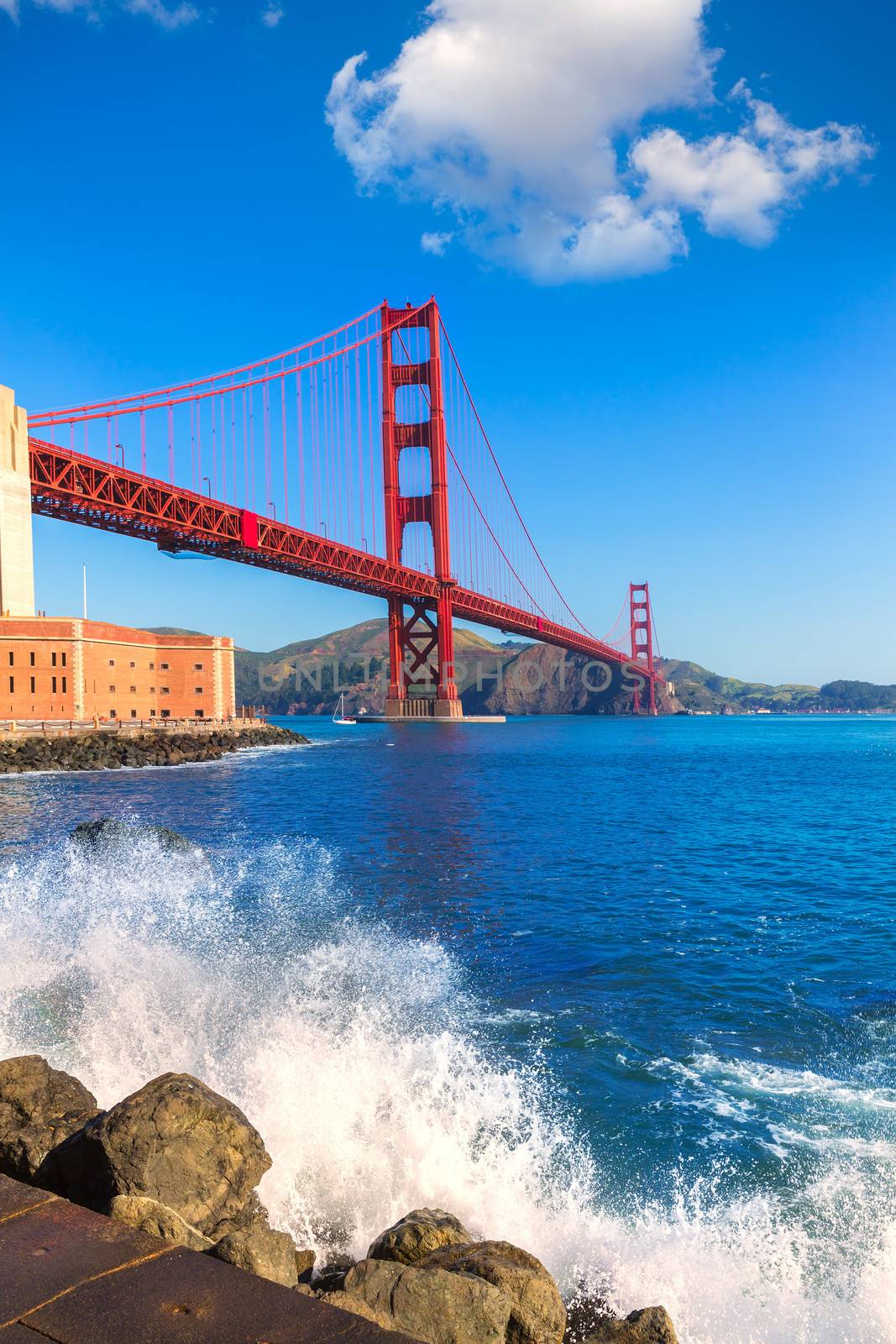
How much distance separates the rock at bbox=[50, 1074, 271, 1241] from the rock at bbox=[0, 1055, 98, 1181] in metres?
0.25

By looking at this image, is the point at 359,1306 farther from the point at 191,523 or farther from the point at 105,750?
the point at 191,523

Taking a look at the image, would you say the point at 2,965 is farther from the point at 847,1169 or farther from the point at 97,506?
the point at 97,506

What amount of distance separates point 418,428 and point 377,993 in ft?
231

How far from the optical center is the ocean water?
4.68 m

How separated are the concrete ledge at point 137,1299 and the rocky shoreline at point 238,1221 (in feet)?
1.12

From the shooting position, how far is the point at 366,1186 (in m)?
5.17

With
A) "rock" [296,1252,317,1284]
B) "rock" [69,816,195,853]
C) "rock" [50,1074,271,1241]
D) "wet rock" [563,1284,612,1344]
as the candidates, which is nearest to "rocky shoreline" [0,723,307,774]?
"rock" [69,816,195,853]

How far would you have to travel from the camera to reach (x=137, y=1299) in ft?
8.70

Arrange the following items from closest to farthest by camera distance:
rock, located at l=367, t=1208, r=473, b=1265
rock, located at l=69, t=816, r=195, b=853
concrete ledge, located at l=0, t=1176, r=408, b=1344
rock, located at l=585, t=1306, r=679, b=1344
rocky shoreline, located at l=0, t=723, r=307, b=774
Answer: concrete ledge, located at l=0, t=1176, r=408, b=1344
rock, located at l=585, t=1306, r=679, b=1344
rock, located at l=367, t=1208, r=473, b=1265
rock, located at l=69, t=816, r=195, b=853
rocky shoreline, located at l=0, t=723, r=307, b=774

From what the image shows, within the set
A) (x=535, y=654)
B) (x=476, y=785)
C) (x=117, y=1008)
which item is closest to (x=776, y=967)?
(x=117, y=1008)

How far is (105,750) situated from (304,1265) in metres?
37.8

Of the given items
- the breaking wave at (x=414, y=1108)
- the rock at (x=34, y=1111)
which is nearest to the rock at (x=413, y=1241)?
the breaking wave at (x=414, y=1108)

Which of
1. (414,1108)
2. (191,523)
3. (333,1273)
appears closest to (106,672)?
(191,523)

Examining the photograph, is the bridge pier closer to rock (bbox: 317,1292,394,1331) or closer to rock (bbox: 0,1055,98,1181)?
rock (bbox: 0,1055,98,1181)
